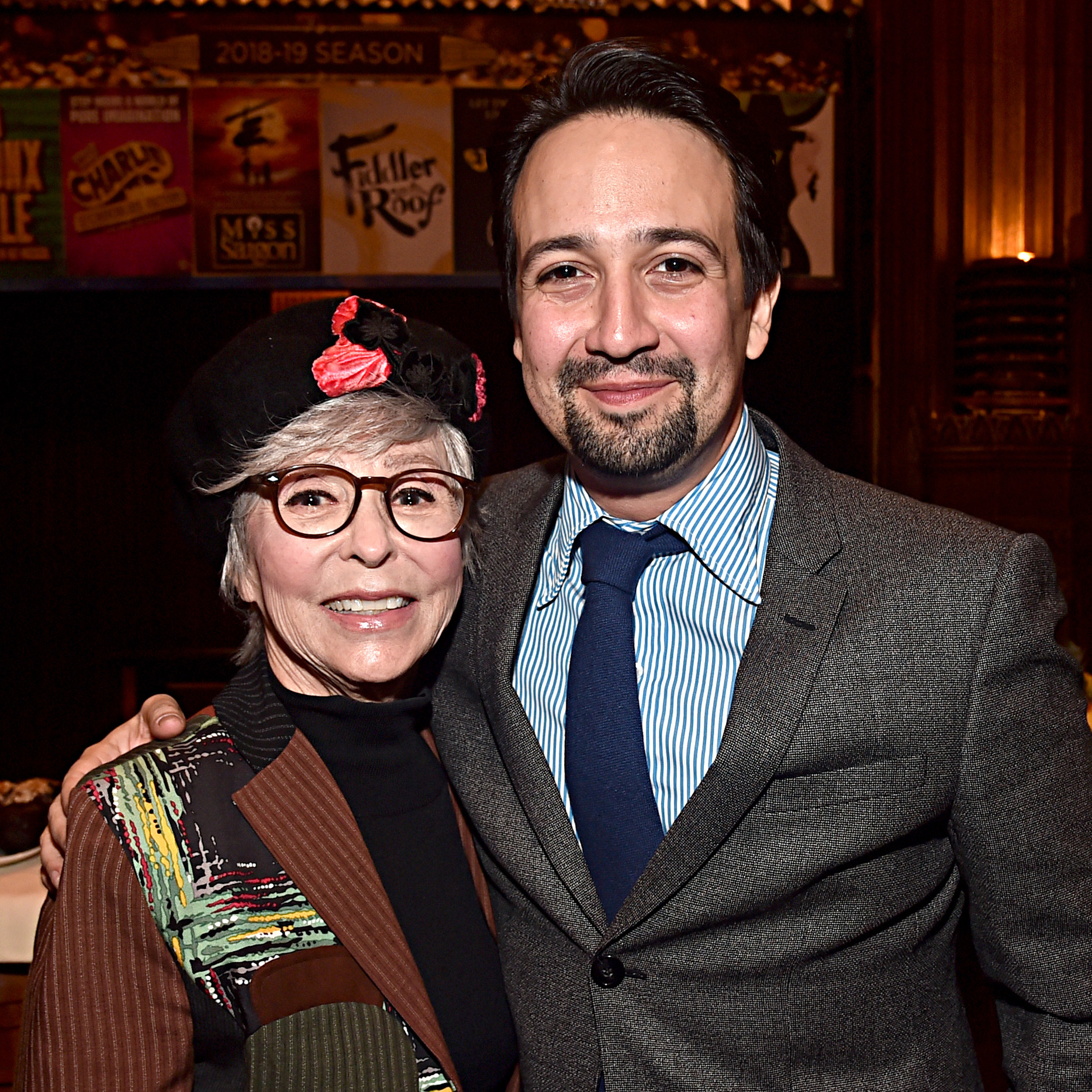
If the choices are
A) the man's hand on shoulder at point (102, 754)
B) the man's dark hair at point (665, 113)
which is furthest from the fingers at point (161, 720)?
the man's dark hair at point (665, 113)

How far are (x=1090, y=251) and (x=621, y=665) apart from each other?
14.7 ft

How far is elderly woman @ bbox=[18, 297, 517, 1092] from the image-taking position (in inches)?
42.3

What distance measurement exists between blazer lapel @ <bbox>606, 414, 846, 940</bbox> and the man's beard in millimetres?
171

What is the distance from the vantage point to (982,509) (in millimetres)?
4645

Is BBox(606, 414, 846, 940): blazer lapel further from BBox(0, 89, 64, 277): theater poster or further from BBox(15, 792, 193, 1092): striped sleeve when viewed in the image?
BBox(0, 89, 64, 277): theater poster

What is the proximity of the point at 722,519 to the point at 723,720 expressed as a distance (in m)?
0.25

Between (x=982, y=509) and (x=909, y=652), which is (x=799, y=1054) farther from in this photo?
(x=982, y=509)

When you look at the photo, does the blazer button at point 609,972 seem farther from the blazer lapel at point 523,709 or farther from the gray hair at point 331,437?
the gray hair at point 331,437

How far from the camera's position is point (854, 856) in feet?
3.63

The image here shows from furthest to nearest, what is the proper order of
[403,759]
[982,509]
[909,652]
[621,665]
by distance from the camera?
[982,509], [403,759], [621,665], [909,652]

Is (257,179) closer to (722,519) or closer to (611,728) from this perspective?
(722,519)

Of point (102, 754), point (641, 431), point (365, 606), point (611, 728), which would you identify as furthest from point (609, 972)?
point (102, 754)

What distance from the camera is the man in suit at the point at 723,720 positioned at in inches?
43.1

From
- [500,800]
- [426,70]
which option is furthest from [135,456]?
[500,800]
